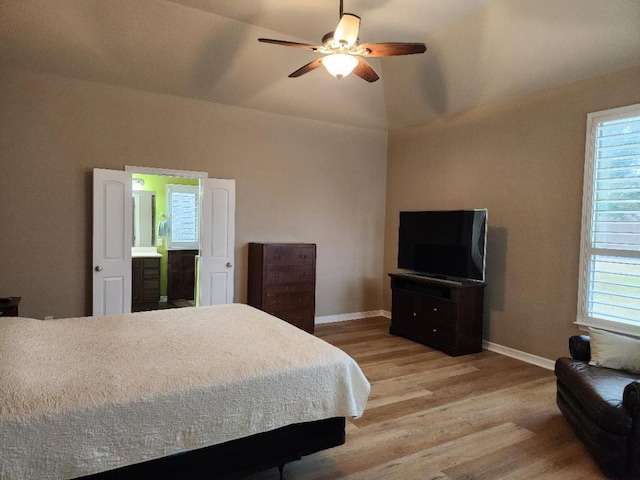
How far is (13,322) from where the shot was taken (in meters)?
2.47

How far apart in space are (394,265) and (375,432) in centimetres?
372

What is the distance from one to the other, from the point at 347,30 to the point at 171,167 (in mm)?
2920

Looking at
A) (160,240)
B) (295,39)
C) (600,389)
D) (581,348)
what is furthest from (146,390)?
(160,240)

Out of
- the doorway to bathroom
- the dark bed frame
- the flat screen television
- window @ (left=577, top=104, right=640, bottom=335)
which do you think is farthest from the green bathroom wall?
window @ (left=577, top=104, right=640, bottom=335)

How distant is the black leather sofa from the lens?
230cm

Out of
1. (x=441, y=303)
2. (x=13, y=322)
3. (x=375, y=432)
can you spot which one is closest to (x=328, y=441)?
(x=375, y=432)

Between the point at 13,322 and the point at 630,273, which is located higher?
the point at 630,273

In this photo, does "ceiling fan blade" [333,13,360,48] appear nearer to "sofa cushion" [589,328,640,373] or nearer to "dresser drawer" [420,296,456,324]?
"sofa cushion" [589,328,640,373]

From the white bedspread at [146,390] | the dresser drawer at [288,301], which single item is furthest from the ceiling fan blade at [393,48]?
the dresser drawer at [288,301]

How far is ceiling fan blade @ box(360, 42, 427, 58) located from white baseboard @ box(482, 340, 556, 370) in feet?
11.0

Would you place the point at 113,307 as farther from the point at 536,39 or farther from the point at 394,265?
the point at 536,39

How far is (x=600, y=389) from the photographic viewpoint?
254cm

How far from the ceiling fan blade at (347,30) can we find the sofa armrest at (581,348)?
9.23 feet

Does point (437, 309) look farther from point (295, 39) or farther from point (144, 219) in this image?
point (144, 219)
